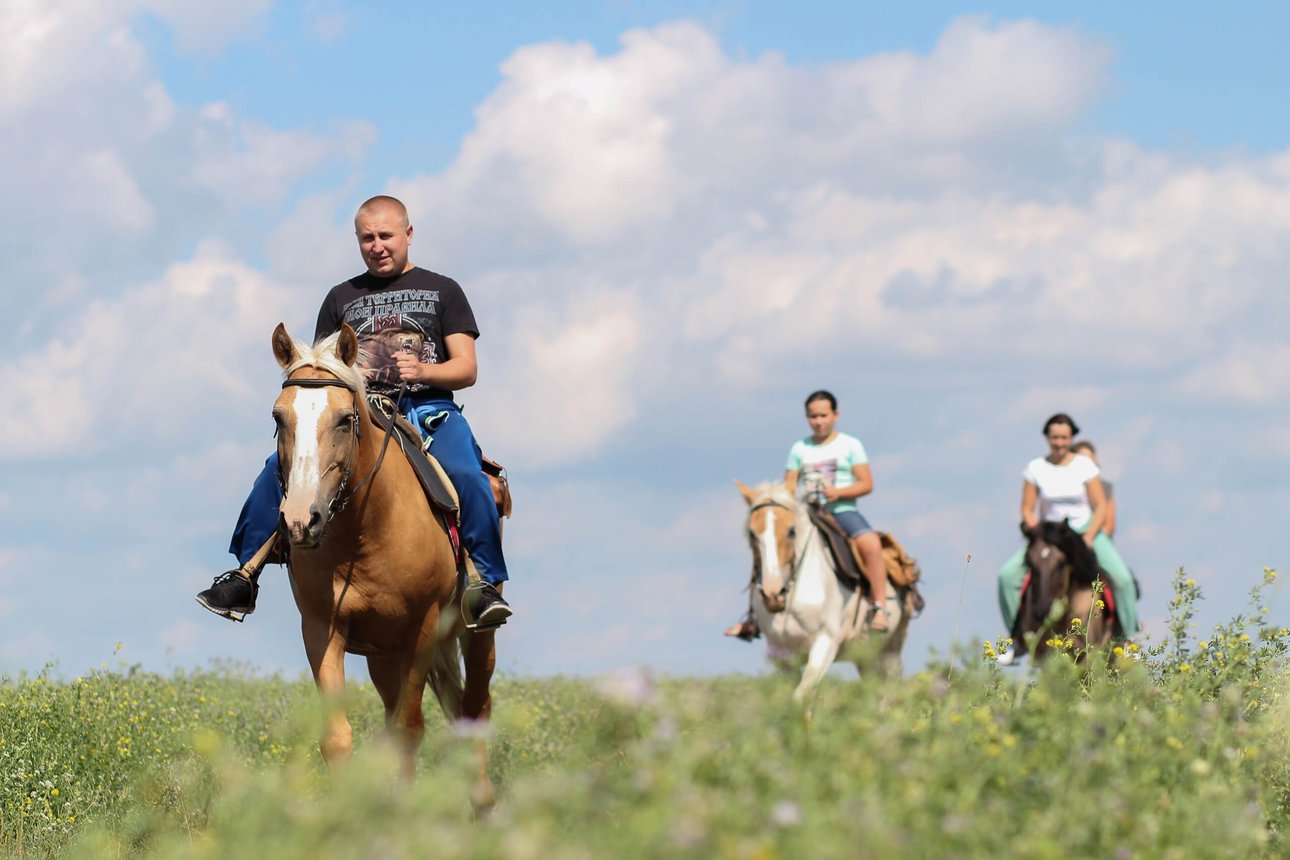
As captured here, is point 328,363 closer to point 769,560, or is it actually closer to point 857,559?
point 769,560

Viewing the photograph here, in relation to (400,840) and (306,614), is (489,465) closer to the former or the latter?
(306,614)

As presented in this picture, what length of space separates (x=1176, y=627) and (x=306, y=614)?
5.08m

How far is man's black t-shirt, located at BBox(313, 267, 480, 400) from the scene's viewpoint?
378 inches

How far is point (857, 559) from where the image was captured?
15664 millimetres

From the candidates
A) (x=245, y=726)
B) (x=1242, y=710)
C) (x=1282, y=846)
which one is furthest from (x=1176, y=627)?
(x=245, y=726)

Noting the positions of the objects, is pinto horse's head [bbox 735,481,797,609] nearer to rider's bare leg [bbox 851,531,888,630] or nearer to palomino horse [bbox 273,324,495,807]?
rider's bare leg [bbox 851,531,888,630]

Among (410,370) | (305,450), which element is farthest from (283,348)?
(410,370)

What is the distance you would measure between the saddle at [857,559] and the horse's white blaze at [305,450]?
7.99 metres

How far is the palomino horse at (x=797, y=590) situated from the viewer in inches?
553

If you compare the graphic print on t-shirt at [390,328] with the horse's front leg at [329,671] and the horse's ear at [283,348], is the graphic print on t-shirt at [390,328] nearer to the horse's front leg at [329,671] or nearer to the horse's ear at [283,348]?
the horse's ear at [283,348]

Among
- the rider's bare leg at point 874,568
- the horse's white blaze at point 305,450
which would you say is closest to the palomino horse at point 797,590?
the rider's bare leg at point 874,568

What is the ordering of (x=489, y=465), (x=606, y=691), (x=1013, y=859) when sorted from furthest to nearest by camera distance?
(x=489, y=465)
(x=606, y=691)
(x=1013, y=859)

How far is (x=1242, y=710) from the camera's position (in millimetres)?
8039

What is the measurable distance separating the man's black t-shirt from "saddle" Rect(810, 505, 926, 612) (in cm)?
623
